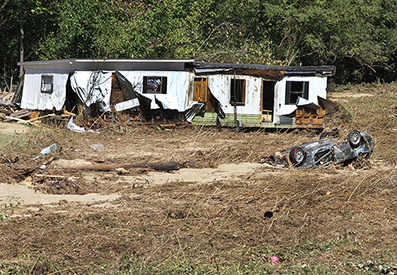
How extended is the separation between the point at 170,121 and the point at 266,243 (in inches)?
449

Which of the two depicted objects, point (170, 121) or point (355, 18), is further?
point (355, 18)

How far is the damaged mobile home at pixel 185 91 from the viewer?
1659 centimetres

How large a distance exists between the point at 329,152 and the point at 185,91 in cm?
739

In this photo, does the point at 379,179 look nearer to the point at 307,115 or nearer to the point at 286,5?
the point at 307,115

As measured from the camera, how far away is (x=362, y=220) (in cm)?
682

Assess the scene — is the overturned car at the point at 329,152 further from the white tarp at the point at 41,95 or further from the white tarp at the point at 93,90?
the white tarp at the point at 41,95

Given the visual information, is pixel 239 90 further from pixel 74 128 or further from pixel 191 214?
pixel 191 214

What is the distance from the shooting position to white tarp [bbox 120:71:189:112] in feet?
54.3

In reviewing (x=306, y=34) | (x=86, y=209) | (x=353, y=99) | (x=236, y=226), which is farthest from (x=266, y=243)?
(x=306, y=34)

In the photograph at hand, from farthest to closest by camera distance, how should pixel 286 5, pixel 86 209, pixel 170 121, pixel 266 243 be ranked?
pixel 286 5 → pixel 170 121 → pixel 86 209 → pixel 266 243

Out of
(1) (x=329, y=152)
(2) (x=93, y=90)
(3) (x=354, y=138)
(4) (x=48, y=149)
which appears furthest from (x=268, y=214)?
(2) (x=93, y=90)

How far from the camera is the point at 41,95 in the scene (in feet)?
57.3

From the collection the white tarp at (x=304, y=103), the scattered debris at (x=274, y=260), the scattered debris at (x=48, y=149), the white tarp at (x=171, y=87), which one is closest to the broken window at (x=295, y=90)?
the white tarp at (x=304, y=103)

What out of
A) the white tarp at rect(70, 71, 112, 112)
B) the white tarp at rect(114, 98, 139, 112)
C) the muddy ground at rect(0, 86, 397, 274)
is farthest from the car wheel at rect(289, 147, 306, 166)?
the white tarp at rect(70, 71, 112, 112)
